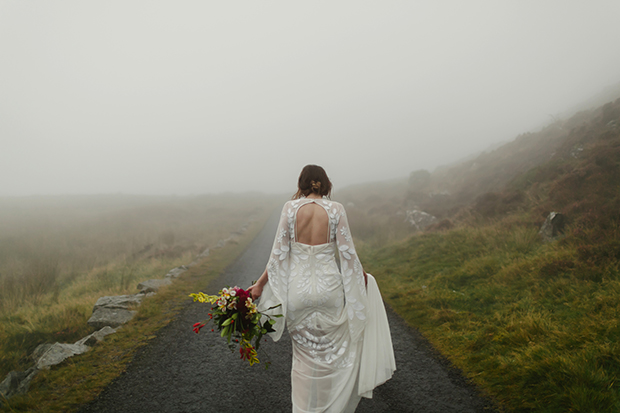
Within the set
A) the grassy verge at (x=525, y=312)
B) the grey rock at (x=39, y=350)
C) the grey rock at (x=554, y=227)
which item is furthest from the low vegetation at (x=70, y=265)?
the grey rock at (x=554, y=227)

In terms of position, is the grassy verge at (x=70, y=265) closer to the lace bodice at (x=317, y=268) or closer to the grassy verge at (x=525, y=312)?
the lace bodice at (x=317, y=268)

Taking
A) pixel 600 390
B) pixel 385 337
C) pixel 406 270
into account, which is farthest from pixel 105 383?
pixel 406 270

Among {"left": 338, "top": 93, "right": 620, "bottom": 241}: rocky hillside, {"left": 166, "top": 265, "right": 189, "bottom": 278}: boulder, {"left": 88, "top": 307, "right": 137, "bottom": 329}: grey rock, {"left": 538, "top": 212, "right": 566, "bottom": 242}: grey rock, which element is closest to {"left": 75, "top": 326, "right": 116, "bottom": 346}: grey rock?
{"left": 88, "top": 307, "right": 137, "bottom": 329}: grey rock

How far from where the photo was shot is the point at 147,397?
13.5 feet

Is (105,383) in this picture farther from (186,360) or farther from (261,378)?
(261,378)

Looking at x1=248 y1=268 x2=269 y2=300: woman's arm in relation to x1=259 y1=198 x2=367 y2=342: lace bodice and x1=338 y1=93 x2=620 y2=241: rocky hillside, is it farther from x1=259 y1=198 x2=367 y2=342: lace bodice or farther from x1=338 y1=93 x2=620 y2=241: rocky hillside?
x1=338 y1=93 x2=620 y2=241: rocky hillside

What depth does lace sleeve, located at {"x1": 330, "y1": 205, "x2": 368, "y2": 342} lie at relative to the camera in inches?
134

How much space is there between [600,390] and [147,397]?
536cm

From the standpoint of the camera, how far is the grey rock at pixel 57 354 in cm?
490

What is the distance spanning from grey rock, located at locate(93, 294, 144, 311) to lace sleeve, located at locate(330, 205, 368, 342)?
6.54 meters

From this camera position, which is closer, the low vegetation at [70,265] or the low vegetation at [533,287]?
the low vegetation at [533,287]

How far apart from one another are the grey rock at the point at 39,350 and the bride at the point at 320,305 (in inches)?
201

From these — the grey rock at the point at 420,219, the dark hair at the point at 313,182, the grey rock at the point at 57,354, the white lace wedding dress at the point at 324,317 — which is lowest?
the grey rock at the point at 420,219

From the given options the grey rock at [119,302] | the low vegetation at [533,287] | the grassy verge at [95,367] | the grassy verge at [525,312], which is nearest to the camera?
the grassy verge at [525,312]
